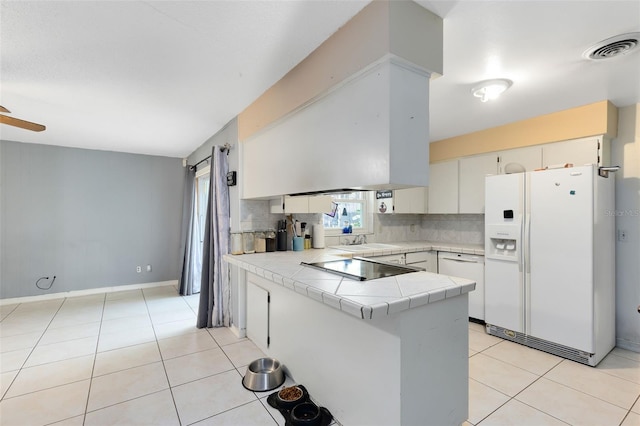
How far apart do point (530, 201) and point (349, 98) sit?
2.31 meters

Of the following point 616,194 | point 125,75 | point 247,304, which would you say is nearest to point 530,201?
point 616,194

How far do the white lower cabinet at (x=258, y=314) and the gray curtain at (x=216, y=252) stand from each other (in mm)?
516

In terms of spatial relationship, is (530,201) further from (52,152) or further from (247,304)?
(52,152)

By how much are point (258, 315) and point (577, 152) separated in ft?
11.6

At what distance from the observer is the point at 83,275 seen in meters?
4.78

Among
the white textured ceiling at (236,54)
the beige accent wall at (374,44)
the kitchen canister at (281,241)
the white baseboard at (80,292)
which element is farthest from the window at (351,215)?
the white baseboard at (80,292)

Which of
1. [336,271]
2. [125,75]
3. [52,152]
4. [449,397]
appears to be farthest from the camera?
[52,152]

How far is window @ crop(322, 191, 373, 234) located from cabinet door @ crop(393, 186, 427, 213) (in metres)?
0.40

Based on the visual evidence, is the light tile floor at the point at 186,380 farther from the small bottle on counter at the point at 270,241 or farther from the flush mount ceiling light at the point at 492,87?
the flush mount ceiling light at the point at 492,87

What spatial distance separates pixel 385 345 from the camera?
152 centimetres

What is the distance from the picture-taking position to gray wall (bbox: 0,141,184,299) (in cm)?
431

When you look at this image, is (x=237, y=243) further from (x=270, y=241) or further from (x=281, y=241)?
(x=281, y=241)

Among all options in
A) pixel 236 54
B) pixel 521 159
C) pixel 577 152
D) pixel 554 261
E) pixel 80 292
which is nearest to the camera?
pixel 236 54

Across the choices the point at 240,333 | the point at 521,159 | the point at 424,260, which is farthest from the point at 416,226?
the point at 240,333
